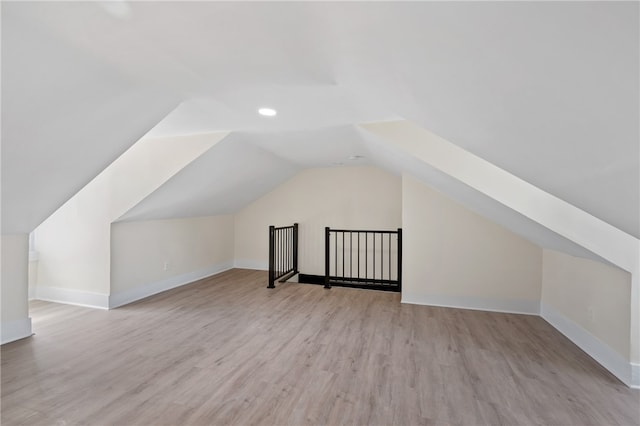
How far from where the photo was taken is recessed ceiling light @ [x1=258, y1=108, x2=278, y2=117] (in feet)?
8.11

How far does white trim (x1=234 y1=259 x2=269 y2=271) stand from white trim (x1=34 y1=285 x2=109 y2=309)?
2775 mm

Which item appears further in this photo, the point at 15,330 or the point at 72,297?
the point at 72,297

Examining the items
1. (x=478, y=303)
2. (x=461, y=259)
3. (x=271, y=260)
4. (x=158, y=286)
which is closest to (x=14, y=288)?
(x=158, y=286)

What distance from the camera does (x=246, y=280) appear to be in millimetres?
5352

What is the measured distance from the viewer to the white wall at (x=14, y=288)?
2.89 m

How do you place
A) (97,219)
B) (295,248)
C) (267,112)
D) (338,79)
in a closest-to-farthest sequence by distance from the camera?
(338,79) → (267,112) → (97,219) → (295,248)

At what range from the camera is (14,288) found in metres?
2.98

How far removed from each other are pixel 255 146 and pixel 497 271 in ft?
12.0

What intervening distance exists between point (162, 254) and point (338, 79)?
4.11 metres

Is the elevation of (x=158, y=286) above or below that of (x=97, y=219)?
below

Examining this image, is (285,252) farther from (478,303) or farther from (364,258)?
(478,303)

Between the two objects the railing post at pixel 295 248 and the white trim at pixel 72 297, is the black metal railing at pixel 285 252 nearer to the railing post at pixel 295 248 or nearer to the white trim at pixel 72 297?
the railing post at pixel 295 248

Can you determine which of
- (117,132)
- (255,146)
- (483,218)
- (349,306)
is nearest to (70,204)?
(117,132)

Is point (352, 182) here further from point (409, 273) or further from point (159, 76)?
point (159, 76)
